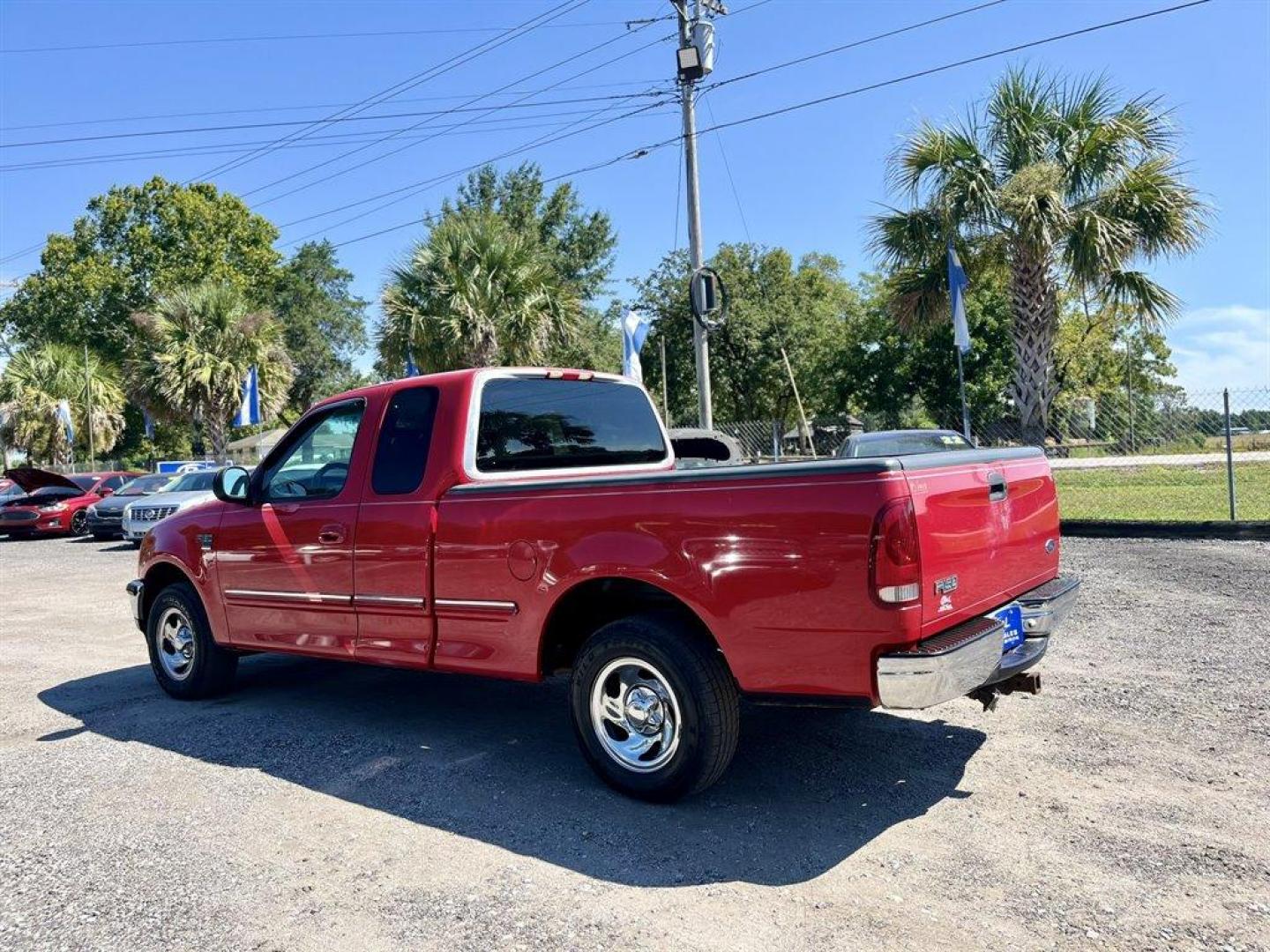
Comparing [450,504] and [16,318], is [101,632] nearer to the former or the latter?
[450,504]

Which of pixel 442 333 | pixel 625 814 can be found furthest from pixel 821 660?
pixel 442 333

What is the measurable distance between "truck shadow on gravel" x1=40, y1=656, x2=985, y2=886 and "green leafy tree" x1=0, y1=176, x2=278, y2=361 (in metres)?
48.4

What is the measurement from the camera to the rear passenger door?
4.68 metres

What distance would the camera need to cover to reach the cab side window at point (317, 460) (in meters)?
5.22

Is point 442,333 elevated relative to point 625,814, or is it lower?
elevated

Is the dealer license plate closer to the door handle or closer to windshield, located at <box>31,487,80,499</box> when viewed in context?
the door handle

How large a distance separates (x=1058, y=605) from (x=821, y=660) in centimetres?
154

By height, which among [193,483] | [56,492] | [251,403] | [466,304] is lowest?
[56,492]

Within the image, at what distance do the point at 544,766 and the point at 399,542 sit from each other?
130 cm

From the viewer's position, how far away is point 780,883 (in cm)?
336

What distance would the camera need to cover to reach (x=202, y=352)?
2827 centimetres

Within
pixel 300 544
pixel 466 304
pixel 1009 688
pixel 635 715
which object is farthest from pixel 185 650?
pixel 466 304

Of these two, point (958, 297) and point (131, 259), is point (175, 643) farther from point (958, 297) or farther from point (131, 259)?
point (131, 259)

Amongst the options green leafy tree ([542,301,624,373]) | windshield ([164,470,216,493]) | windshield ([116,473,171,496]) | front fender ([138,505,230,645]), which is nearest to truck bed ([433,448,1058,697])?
front fender ([138,505,230,645])
